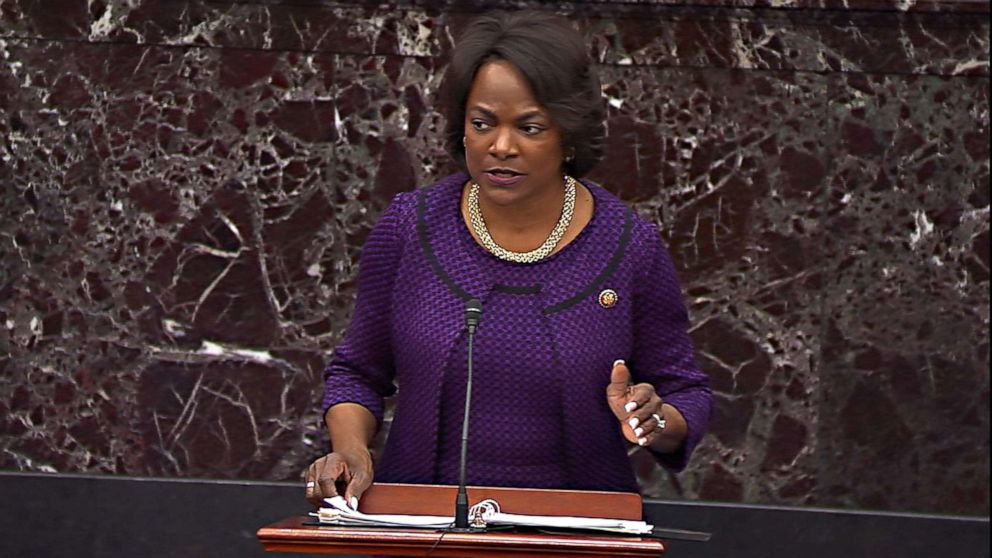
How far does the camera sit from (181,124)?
230 inches

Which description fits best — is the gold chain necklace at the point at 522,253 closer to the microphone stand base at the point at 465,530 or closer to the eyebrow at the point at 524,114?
the eyebrow at the point at 524,114

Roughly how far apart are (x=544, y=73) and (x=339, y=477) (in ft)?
2.92

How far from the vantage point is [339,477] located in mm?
3449

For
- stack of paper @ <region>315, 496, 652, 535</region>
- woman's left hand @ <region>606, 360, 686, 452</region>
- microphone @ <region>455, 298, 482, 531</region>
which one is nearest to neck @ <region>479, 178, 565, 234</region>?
microphone @ <region>455, 298, 482, 531</region>

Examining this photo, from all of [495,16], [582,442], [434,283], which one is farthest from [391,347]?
[495,16]

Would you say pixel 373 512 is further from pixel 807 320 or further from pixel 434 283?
pixel 807 320

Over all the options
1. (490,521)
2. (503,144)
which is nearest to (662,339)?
(503,144)

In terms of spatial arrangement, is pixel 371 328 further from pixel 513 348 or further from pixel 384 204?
pixel 384 204

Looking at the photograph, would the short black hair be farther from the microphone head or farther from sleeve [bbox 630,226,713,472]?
the microphone head

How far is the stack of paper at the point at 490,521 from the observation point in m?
3.20

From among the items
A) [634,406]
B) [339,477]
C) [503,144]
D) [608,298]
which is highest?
[503,144]

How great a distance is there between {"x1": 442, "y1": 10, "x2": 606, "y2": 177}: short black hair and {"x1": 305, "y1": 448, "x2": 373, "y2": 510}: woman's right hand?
73 cm

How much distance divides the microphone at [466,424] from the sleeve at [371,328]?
0.27m

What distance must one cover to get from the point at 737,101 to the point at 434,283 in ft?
7.61
